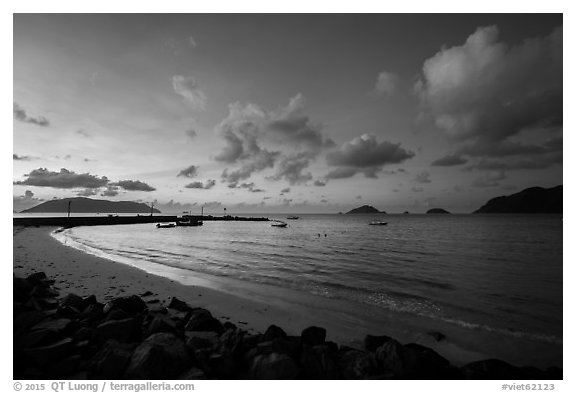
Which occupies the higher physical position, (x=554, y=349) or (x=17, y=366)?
(x=17, y=366)

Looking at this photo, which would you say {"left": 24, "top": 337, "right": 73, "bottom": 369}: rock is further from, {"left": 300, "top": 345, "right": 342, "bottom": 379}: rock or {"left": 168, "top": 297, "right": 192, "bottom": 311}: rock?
{"left": 300, "top": 345, "right": 342, "bottom": 379}: rock

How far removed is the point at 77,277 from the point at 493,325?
19.6 meters

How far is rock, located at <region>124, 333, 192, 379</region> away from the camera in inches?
207

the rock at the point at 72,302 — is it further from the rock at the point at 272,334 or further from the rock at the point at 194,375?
the rock at the point at 272,334

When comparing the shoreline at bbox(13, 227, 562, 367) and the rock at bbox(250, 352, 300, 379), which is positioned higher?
the rock at bbox(250, 352, 300, 379)

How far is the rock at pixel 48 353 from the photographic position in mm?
5523

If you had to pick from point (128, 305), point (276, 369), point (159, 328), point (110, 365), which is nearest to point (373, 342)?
point (276, 369)

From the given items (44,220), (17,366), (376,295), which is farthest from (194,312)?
(44,220)

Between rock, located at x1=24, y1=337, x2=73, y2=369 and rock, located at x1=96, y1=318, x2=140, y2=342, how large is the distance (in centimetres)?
94

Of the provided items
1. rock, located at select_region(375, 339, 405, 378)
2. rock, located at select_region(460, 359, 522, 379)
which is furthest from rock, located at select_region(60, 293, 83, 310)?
rock, located at select_region(460, 359, 522, 379)

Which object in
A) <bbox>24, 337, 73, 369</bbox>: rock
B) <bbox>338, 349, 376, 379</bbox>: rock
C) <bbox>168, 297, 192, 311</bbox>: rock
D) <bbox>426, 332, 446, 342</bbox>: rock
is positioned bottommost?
<bbox>426, 332, 446, 342</bbox>: rock

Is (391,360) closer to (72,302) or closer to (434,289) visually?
(72,302)

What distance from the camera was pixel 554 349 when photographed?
8.41 metres

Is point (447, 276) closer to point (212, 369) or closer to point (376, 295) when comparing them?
point (376, 295)
